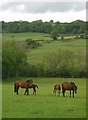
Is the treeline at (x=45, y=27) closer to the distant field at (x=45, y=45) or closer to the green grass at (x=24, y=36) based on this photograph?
the green grass at (x=24, y=36)

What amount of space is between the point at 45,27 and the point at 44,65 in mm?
36546

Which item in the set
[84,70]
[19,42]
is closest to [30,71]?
[84,70]

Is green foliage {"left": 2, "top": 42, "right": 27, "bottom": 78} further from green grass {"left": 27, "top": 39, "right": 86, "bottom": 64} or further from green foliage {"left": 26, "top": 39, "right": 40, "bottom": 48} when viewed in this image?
green foliage {"left": 26, "top": 39, "right": 40, "bottom": 48}

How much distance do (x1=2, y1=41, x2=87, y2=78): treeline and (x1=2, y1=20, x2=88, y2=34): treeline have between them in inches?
598

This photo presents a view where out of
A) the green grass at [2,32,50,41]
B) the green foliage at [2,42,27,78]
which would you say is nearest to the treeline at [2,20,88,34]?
the green grass at [2,32,50,41]

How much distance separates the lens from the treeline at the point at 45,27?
323ft

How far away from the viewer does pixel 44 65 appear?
79062 mm

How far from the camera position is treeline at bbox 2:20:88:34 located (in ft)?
323

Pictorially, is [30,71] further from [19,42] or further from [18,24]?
[18,24]

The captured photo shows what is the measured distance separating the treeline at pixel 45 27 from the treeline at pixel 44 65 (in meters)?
15.2

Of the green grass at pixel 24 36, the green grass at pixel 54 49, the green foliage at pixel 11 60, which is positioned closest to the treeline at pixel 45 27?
the green grass at pixel 24 36

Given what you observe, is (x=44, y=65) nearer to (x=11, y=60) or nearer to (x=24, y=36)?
(x=11, y=60)

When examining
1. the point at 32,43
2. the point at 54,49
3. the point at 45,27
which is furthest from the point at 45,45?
the point at 45,27

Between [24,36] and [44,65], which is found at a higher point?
[24,36]
